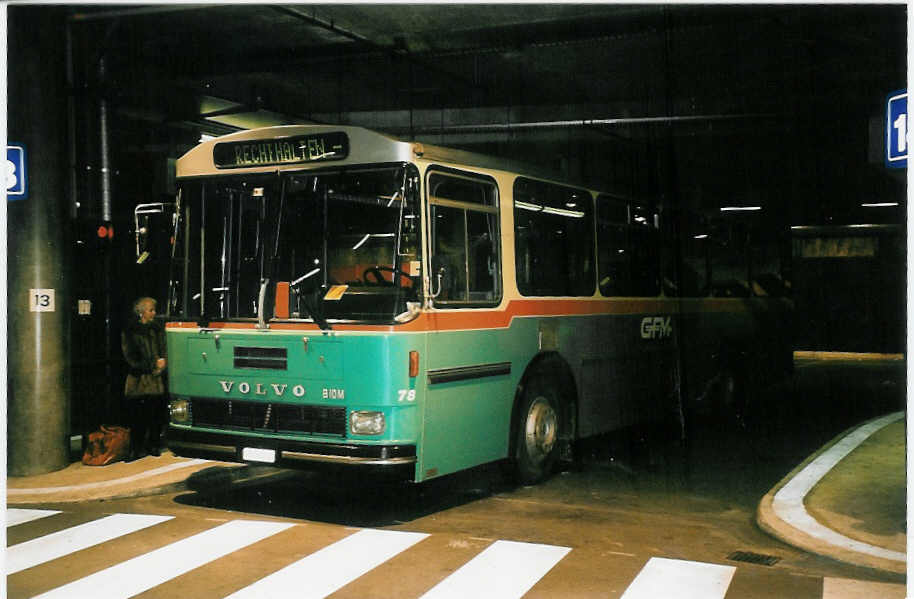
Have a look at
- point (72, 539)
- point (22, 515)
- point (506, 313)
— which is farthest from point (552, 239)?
point (22, 515)

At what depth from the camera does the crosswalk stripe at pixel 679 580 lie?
6820 millimetres

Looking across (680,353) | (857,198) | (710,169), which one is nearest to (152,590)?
(680,353)

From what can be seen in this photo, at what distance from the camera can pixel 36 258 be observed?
11.4 m

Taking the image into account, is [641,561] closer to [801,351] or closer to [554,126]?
[554,126]

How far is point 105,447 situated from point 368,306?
4.62 meters

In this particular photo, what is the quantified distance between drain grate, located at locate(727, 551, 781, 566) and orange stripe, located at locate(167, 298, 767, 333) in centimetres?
306

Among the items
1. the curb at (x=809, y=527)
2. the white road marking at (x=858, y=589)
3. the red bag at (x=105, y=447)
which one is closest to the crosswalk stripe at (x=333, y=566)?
the curb at (x=809, y=527)

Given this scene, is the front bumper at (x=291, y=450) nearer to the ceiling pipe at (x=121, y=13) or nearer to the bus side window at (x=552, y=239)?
the bus side window at (x=552, y=239)

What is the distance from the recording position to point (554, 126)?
66.8ft

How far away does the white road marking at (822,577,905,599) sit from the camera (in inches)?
267

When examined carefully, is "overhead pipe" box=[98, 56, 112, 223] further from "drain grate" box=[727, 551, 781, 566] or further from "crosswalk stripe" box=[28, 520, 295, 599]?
"drain grate" box=[727, 551, 781, 566]

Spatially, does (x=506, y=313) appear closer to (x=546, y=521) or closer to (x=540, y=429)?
(x=540, y=429)

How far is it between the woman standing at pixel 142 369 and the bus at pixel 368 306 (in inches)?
83.5

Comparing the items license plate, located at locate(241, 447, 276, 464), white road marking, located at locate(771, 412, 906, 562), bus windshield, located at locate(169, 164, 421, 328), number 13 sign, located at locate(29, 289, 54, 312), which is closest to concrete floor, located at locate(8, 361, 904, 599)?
white road marking, located at locate(771, 412, 906, 562)
